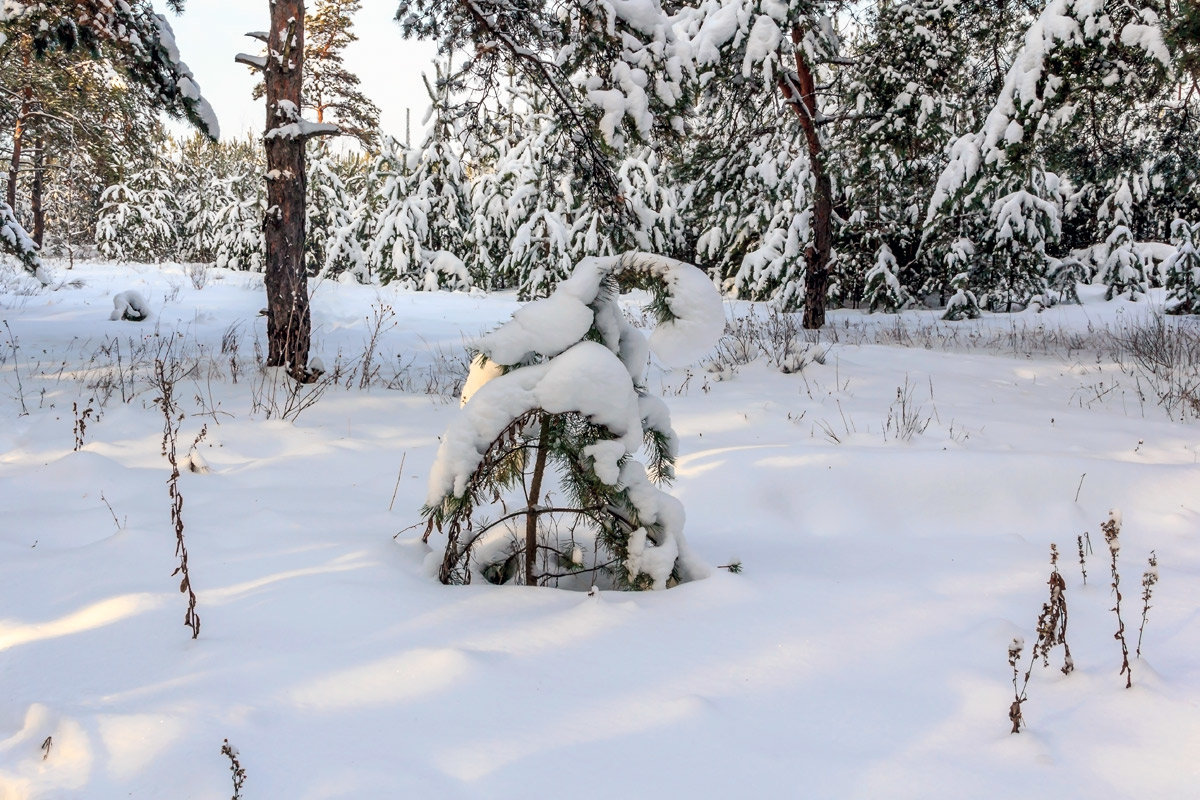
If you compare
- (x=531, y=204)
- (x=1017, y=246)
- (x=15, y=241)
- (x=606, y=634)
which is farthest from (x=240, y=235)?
(x=606, y=634)

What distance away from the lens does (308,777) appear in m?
1.42

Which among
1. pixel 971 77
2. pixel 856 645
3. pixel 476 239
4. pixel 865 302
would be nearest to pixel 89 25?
pixel 856 645

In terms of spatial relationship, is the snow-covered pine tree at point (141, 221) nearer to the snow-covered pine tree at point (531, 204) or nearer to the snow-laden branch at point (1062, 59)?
the snow-covered pine tree at point (531, 204)

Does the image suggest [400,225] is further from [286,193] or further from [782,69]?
[286,193]

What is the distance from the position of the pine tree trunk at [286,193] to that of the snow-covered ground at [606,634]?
5.13 feet

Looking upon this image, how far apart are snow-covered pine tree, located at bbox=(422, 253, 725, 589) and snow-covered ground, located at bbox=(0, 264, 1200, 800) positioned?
214mm

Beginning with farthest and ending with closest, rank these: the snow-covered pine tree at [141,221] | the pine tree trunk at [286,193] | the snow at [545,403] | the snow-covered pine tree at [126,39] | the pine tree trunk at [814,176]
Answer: the snow-covered pine tree at [141,221] → the pine tree trunk at [814,176] → the pine tree trunk at [286,193] → the snow-covered pine tree at [126,39] → the snow at [545,403]

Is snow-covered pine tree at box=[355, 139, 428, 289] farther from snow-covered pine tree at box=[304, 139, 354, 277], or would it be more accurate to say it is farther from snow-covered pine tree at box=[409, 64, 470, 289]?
snow-covered pine tree at box=[304, 139, 354, 277]

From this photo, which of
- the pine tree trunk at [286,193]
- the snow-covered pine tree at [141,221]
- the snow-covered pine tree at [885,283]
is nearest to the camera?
the pine tree trunk at [286,193]

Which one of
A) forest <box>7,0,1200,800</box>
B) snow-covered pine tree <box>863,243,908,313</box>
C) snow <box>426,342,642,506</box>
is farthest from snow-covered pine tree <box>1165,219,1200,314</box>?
snow <box>426,342,642,506</box>

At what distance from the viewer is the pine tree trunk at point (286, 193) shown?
17.7ft

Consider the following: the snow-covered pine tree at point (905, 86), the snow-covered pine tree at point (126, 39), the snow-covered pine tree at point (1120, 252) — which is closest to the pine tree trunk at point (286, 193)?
the snow-covered pine tree at point (126, 39)

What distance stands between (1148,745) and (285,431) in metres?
4.27

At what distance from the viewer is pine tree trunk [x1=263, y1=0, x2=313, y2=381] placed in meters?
5.40
